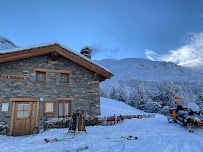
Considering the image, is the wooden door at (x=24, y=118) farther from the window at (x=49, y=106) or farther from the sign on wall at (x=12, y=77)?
the sign on wall at (x=12, y=77)

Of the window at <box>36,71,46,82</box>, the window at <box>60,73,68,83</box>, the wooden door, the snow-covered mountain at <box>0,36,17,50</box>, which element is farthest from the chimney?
the snow-covered mountain at <box>0,36,17,50</box>

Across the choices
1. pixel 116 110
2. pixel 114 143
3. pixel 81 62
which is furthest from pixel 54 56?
pixel 116 110

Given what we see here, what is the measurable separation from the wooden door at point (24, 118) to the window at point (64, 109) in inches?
62.0

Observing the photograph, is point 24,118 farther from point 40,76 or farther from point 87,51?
point 87,51

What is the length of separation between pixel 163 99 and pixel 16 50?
3014 centimetres

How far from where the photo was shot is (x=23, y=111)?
887 centimetres

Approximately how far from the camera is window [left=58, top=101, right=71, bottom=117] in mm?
9612

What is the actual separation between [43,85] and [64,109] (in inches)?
85.7

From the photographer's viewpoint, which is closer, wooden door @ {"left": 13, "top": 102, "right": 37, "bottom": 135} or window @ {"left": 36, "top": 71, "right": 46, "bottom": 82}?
wooden door @ {"left": 13, "top": 102, "right": 37, "bottom": 135}

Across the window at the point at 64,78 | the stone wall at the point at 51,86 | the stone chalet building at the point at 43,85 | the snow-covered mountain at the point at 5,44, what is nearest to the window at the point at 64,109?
the stone chalet building at the point at 43,85

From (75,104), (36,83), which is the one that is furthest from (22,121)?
(75,104)

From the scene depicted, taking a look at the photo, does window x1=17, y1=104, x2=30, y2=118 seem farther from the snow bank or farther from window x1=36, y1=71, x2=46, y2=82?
the snow bank

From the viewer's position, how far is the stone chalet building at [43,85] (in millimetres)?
8531

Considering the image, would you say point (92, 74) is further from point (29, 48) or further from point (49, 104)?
point (29, 48)
